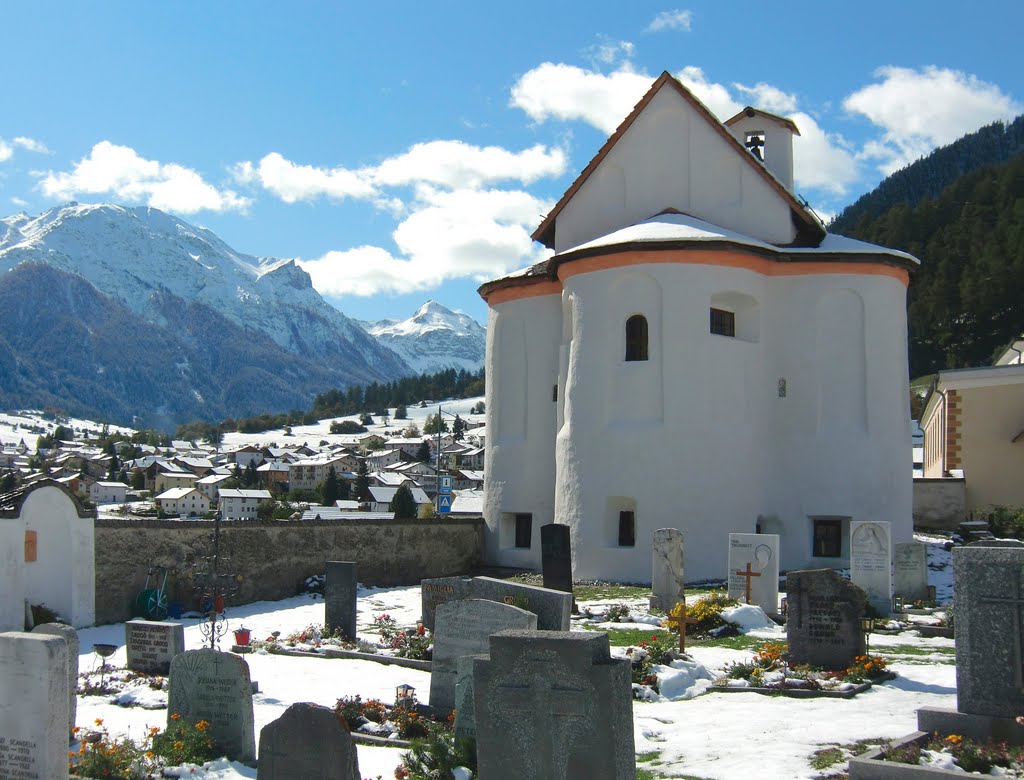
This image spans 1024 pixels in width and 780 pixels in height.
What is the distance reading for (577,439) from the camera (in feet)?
88.8

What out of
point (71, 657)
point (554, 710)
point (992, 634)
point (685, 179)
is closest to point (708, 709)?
point (992, 634)

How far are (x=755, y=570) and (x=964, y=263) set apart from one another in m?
76.5

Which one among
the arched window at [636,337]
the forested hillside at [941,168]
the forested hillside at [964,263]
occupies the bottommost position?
the arched window at [636,337]

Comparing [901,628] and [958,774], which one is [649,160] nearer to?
[901,628]

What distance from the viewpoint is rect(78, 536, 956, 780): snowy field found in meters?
9.67

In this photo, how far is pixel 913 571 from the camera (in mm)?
19828

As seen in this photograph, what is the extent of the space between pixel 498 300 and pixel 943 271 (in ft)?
216

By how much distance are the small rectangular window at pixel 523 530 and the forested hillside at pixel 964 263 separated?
56733 millimetres

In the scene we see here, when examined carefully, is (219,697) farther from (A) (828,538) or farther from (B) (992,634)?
(A) (828,538)

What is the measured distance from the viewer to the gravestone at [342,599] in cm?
1781

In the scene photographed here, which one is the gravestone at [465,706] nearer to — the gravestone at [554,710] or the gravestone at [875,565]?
the gravestone at [554,710]

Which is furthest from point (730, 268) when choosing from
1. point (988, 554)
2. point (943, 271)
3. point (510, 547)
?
point (943, 271)

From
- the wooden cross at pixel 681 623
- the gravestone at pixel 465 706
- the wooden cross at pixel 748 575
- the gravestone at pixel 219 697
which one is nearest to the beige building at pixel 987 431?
the wooden cross at pixel 748 575

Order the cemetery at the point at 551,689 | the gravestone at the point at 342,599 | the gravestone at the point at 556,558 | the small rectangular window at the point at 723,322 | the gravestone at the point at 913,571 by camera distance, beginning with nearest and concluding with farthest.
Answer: the cemetery at the point at 551,689 → the gravestone at the point at 342,599 → the gravestone at the point at 913,571 → the gravestone at the point at 556,558 → the small rectangular window at the point at 723,322
